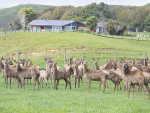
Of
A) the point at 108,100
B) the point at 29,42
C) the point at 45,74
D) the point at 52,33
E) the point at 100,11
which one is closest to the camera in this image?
the point at 108,100

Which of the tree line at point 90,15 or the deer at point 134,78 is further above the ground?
the tree line at point 90,15

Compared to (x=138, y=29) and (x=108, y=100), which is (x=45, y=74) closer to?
(x=108, y=100)

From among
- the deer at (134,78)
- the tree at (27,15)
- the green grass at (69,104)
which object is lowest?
the green grass at (69,104)

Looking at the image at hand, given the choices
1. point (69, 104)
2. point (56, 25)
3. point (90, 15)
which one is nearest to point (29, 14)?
point (56, 25)

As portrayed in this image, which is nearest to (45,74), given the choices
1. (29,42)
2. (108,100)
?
(108,100)

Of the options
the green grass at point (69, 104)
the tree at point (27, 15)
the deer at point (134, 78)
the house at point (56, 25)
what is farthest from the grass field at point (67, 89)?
the tree at point (27, 15)

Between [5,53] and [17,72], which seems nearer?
[17,72]

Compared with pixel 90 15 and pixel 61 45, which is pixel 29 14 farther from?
pixel 61 45

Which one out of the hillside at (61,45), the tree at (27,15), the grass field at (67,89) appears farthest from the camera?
the tree at (27,15)

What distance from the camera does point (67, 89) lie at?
17.0 meters

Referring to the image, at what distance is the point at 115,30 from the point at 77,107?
238ft

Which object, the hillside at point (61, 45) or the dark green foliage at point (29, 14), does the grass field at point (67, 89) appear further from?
the dark green foliage at point (29, 14)

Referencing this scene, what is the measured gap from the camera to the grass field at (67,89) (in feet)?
36.7

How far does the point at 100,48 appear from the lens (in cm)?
5462
